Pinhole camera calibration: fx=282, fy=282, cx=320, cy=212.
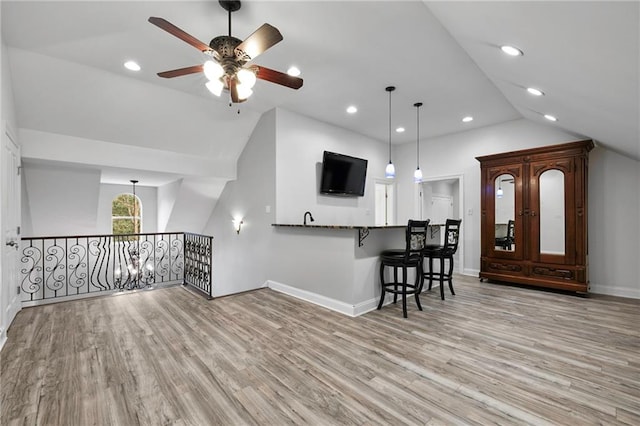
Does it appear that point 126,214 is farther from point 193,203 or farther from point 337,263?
point 337,263

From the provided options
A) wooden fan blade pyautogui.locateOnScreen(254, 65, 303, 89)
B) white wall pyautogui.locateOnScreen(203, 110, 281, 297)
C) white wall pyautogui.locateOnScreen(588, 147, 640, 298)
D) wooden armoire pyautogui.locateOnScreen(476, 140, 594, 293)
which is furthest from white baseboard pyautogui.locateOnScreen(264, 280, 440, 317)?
white wall pyautogui.locateOnScreen(588, 147, 640, 298)

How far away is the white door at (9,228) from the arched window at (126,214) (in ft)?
17.2

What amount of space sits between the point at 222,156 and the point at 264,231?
187cm

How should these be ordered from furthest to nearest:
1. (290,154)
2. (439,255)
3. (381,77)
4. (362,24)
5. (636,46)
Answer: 1. (290,154)
2. (439,255)
3. (381,77)
4. (362,24)
5. (636,46)

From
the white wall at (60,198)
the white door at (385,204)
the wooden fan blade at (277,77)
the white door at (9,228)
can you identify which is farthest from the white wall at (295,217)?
the white door at (9,228)

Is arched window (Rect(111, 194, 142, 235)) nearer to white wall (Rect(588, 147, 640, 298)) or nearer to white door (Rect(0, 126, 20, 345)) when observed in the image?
white door (Rect(0, 126, 20, 345))

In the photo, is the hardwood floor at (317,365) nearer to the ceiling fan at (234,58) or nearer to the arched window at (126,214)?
the ceiling fan at (234,58)

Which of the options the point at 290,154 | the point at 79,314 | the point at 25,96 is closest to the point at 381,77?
the point at 290,154

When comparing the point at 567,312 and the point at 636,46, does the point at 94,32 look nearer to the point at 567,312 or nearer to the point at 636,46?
the point at 636,46

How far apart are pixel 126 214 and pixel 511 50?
974 cm

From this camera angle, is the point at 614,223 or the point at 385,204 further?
the point at 385,204

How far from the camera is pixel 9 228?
3.08m

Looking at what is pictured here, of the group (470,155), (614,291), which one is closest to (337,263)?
(470,155)

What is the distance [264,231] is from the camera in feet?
16.5
